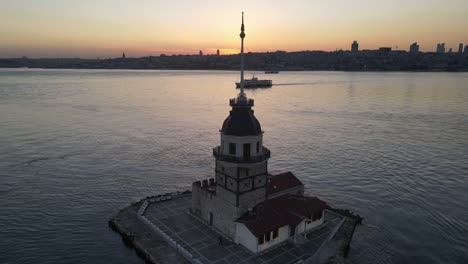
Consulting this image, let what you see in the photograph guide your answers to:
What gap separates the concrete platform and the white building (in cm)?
86

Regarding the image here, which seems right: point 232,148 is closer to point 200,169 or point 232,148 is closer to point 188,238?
point 188,238

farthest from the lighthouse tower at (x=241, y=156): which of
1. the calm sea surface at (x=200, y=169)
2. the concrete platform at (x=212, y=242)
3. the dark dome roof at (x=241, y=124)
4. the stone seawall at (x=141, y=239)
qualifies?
the calm sea surface at (x=200, y=169)

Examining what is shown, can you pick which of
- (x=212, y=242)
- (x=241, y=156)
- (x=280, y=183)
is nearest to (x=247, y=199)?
(x=241, y=156)

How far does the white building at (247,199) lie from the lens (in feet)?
104

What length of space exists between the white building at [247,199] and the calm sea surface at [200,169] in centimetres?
756

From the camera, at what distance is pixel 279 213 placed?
33344 millimetres

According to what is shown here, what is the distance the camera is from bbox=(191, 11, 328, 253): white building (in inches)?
1249

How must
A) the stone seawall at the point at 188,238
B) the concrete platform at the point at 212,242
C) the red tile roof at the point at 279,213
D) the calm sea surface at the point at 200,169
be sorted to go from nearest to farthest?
the concrete platform at the point at 212,242
the stone seawall at the point at 188,238
the red tile roof at the point at 279,213
the calm sea surface at the point at 200,169

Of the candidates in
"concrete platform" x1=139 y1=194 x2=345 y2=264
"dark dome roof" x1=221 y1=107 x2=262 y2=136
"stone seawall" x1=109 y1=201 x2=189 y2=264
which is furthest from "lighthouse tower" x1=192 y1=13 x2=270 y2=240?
"stone seawall" x1=109 y1=201 x2=189 y2=264

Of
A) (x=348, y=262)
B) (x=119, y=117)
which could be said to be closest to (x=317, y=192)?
(x=348, y=262)

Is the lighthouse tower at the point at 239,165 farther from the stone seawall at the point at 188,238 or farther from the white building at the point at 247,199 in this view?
the stone seawall at the point at 188,238

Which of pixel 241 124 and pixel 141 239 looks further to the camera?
pixel 141 239

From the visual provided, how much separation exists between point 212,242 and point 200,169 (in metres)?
30.6

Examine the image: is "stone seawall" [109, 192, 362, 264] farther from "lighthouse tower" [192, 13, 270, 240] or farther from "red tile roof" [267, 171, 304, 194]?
"red tile roof" [267, 171, 304, 194]
